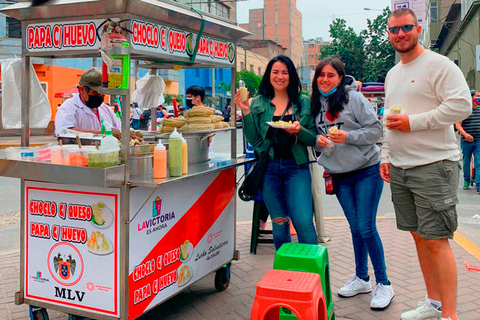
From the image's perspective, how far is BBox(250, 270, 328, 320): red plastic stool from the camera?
2.81 meters

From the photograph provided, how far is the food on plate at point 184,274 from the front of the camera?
3.81 meters

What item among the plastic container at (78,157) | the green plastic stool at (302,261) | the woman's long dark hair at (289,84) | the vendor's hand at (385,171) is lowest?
the green plastic stool at (302,261)

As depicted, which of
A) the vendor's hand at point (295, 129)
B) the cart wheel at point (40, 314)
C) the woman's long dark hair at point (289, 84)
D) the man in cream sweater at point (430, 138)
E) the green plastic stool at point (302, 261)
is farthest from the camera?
the woman's long dark hair at point (289, 84)

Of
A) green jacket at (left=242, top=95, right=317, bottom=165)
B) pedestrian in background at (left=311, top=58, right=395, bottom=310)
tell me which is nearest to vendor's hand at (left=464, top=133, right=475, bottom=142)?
pedestrian in background at (left=311, top=58, right=395, bottom=310)

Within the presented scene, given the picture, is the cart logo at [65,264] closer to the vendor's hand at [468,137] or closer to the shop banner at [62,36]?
the shop banner at [62,36]

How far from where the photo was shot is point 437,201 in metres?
3.27

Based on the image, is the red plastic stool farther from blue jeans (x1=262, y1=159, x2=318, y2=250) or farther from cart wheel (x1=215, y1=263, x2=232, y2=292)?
cart wheel (x1=215, y1=263, x2=232, y2=292)

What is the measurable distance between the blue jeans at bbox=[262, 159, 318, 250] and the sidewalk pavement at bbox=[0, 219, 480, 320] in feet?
2.30

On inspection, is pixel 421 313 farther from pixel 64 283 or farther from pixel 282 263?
pixel 64 283

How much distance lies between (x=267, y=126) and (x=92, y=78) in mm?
1679

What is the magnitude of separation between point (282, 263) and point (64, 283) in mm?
1498

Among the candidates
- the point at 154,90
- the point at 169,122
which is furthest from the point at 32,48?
the point at 154,90

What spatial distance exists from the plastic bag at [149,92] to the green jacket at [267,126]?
56.6 inches

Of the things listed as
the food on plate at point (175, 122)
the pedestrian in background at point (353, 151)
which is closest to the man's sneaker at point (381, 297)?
the pedestrian in background at point (353, 151)
